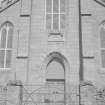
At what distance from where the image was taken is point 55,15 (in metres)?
21.4

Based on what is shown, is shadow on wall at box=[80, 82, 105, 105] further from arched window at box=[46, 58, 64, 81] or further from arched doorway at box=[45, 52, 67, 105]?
arched window at box=[46, 58, 64, 81]

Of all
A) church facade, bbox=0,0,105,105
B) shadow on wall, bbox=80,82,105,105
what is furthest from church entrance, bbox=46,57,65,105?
shadow on wall, bbox=80,82,105,105

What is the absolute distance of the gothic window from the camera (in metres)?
21.0

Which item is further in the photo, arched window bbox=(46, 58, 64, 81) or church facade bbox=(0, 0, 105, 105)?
arched window bbox=(46, 58, 64, 81)

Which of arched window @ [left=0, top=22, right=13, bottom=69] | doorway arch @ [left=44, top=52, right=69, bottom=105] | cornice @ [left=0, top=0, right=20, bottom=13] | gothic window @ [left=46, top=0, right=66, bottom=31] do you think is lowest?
doorway arch @ [left=44, top=52, right=69, bottom=105]

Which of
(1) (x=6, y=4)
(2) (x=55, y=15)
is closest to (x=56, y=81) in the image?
(2) (x=55, y=15)

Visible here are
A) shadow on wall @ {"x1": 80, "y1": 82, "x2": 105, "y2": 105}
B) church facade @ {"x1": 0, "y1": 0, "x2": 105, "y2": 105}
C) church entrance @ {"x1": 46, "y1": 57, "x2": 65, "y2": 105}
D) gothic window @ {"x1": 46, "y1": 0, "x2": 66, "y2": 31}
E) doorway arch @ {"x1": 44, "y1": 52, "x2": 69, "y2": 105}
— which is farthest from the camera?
gothic window @ {"x1": 46, "y1": 0, "x2": 66, "y2": 31}

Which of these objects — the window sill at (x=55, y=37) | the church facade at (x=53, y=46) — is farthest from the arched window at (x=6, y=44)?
the window sill at (x=55, y=37)

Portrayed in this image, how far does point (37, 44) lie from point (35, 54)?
85 centimetres

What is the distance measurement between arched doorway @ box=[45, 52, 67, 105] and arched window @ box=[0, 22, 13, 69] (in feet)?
11.1

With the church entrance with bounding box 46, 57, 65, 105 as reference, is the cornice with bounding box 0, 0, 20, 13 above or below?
above

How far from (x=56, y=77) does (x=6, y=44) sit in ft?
16.7

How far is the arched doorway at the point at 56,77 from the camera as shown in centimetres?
1939

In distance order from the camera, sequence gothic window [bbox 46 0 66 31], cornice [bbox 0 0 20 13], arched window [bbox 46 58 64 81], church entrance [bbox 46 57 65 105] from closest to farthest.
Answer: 1. church entrance [bbox 46 57 65 105]
2. arched window [bbox 46 58 64 81]
3. gothic window [bbox 46 0 66 31]
4. cornice [bbox 0 0 20 13]
